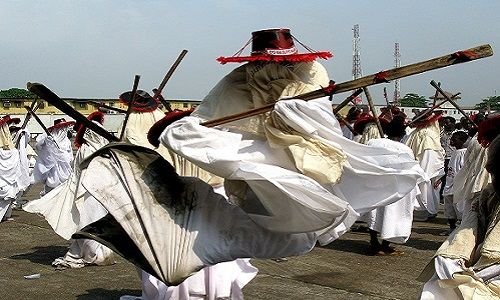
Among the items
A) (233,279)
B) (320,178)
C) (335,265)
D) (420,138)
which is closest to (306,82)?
(320,178)

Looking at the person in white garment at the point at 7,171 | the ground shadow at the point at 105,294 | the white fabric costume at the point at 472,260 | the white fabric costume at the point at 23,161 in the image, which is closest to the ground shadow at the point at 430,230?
the ground shadow at the point at 105,294

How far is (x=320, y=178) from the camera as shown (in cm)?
413

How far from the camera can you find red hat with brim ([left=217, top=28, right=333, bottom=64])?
451 cm

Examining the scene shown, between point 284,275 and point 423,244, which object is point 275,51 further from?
point 423,244

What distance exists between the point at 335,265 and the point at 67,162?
23.3ft

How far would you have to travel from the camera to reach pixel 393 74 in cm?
390

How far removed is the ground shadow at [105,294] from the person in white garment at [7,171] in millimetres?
5380

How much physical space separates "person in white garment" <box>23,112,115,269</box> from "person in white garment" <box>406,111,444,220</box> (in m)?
5.60

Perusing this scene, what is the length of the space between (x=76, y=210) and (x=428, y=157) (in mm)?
6284

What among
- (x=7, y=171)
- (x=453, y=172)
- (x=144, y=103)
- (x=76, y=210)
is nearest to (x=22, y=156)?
(x=7, y=171)

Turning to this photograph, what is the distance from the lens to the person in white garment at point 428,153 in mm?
12219

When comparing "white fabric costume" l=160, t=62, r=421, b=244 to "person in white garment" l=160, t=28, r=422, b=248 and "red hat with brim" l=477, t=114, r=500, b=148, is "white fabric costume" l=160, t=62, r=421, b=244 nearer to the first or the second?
"person in white garment" l=160, t=28, r=422, b=248

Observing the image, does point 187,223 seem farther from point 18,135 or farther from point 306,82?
point 18,135

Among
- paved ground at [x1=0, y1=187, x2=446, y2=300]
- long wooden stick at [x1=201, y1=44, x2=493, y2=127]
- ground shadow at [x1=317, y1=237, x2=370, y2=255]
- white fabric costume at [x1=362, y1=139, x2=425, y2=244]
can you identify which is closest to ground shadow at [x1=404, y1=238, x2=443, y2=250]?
paved ground at [x1=0, y1=187, x2=446, y2=300]
